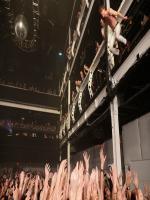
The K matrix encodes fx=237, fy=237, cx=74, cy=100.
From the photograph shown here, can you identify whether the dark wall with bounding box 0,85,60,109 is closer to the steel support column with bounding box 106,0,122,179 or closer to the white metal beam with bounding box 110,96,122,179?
the steel support column with bounding box 106,0,122,179

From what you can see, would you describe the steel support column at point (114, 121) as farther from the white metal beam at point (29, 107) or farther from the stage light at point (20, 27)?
the white metal beam at point (29, 107)

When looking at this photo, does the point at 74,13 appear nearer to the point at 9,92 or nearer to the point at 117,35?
the point at 9,92

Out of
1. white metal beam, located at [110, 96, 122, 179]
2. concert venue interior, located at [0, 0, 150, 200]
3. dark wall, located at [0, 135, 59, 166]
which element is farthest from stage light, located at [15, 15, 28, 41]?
dark wall, located at [0, 135, 59, 166]

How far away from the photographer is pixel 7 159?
481 inches

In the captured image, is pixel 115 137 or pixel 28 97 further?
pixel 28 97

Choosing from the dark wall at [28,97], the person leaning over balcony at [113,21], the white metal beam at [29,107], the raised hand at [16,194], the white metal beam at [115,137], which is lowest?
the raised hand at [16,194]

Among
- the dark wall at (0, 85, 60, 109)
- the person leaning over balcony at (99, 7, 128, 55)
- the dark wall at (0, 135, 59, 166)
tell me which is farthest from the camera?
the dark wall at (0, 85, 60, 109)

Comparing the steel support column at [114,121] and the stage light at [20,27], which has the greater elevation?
the stage light at [20,27]

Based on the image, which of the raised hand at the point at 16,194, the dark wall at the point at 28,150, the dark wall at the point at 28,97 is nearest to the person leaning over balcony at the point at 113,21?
the raised hand at the point at 16,194

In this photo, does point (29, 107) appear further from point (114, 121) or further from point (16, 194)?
point (16, 194)

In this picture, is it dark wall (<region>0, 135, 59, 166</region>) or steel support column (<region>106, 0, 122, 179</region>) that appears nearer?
steel support column (<region>106, 0, 122, 179</region>)

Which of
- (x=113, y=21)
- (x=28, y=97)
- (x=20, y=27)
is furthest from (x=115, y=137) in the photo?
(x=28, y=97)

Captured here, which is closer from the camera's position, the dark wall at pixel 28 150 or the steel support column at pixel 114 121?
the steel support column at pixel 114 121

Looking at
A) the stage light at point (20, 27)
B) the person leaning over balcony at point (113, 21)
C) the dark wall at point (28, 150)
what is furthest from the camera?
the dark wall at point (28, 150)
